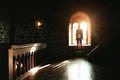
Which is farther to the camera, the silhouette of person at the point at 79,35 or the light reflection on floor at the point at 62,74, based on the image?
the silhouette of person at the point at 79,35

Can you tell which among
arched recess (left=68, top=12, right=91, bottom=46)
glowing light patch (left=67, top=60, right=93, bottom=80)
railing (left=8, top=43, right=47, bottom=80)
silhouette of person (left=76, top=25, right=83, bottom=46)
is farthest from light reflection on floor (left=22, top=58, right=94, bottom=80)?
arched recess (left=68, top=12, right=91, bottom=46)

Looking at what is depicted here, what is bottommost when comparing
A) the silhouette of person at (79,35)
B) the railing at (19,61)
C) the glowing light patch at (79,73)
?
the glowing light patch at (79,73)

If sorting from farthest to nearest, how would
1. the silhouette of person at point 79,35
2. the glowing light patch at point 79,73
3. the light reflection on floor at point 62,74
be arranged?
the silhouette of person at point 79,35, the glowing light patch at point 79,73, the light reflection on floor at point 62,74

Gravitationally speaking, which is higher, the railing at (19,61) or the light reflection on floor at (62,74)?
the railing at (19,61)

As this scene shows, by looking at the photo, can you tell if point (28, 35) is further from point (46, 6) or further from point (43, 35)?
point (46, 6)

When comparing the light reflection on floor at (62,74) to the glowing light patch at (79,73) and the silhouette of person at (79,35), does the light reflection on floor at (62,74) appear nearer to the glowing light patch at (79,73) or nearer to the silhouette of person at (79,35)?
the glowing light patch at (79,73)

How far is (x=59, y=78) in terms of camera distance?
15.5ft

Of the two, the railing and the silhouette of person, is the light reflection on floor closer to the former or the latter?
the railing

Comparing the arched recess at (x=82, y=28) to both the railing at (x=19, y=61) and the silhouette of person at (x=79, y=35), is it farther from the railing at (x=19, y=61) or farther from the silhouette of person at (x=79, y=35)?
the railing at (x=19, y=61)

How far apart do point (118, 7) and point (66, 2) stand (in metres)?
2.61

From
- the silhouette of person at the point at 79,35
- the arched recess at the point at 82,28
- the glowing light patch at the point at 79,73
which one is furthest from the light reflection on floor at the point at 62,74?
the arched recess at the point at 82,28

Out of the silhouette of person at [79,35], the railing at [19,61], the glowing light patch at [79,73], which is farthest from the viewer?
the silhouette of person at [79,35]

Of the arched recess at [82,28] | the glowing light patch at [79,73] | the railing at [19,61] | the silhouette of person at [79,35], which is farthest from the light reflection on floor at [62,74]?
the arched recess at [82,28]

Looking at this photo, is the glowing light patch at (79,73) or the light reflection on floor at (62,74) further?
the glowing light patch at (79,73)
